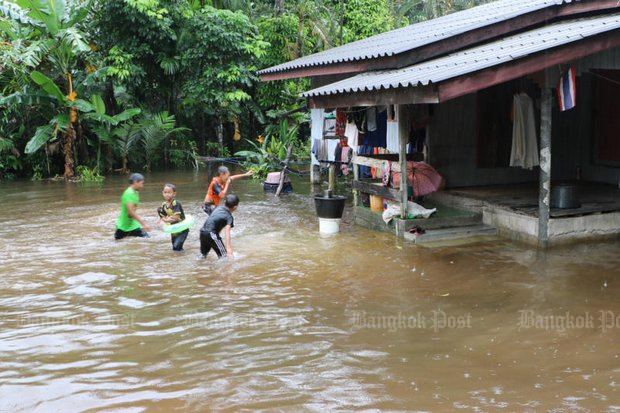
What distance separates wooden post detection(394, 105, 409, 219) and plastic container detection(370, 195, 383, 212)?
102cm

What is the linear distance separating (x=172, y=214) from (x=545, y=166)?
5.89 metres

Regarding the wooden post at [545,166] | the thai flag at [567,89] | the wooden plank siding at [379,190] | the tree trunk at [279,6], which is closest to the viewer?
the thai flag at [567,89]

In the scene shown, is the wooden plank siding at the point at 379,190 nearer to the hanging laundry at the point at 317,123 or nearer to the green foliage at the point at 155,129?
the hanging laundry at the point at 317,123

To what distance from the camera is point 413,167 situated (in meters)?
12.1

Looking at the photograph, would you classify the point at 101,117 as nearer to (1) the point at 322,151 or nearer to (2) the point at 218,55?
(2) the point at 218,55

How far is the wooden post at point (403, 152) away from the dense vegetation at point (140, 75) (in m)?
9.34

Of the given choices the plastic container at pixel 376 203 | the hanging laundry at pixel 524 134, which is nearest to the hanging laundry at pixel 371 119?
the plastic container at pixel 376 203

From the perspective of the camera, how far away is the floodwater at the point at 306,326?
5.09 meters

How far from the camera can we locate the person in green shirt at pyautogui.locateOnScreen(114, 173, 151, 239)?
1003cm

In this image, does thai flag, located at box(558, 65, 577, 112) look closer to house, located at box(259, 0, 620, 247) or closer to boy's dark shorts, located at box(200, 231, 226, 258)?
house, located at box(259, 0, 620, 247)

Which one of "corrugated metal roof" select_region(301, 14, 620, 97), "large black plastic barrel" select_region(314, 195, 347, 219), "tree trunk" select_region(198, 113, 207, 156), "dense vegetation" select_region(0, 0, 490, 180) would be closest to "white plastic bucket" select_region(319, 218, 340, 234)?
"large black plastic barrel" select_region(314, 195, 347, 219)

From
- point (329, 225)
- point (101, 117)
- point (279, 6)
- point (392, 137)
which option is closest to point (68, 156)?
point (101, 117)

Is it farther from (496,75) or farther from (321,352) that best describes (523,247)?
(321,352)

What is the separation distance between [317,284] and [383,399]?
3472mm
